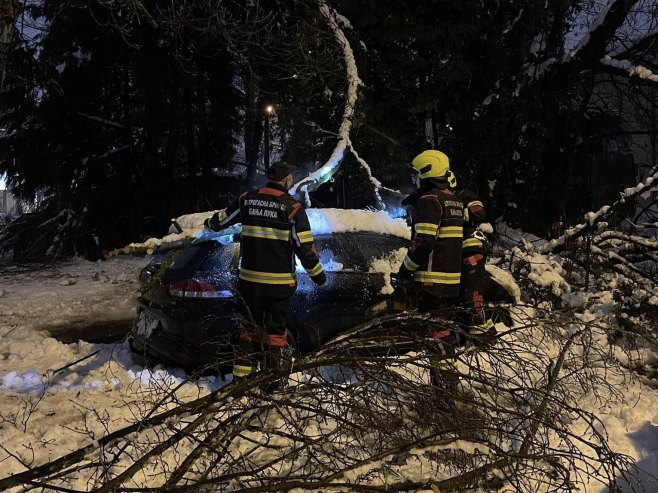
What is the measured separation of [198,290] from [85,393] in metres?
1.18

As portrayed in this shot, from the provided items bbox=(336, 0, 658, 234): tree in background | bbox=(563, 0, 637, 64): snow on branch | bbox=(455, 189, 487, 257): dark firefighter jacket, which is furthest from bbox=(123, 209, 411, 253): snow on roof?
bbox=(563, 0, 637, 64): snow on branch

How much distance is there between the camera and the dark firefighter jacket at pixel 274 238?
13.3ft

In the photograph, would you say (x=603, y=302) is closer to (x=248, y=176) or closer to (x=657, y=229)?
(x=657, y=229)

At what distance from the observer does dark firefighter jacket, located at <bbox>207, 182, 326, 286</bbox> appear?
4066 millimetres

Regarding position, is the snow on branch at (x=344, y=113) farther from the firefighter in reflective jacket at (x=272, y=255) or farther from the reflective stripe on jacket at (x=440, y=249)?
the reflective stripe on jacket at (x=440, y=249)

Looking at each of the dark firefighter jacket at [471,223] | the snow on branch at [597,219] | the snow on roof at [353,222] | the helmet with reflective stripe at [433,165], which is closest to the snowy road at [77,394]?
the dark firefighter jacket at [471,223]

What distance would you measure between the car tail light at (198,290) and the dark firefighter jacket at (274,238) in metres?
0.36

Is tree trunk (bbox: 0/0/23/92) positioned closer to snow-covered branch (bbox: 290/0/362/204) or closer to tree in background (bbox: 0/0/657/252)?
tree in background (bbox: 0/0/657/252)

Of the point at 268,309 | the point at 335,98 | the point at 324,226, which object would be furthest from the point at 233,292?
the point at 335,98

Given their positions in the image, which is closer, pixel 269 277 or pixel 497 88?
pixel 269 277

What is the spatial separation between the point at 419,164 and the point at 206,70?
38.8 feet

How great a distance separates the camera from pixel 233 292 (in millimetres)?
4395

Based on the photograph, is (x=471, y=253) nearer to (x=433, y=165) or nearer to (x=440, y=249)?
(x=440, y=249)

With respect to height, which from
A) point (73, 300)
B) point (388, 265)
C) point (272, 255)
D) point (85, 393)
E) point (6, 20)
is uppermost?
point (6, 20)
